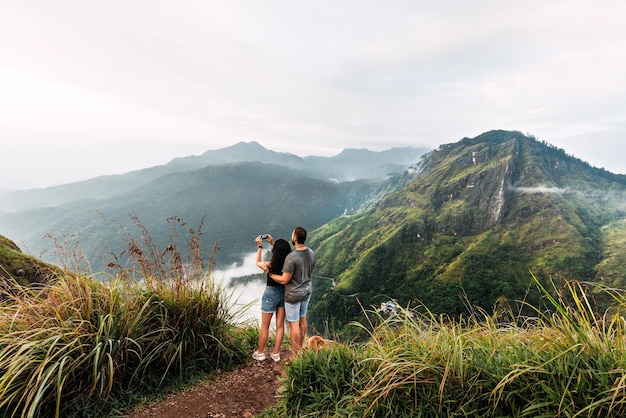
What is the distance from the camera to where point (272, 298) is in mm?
4660

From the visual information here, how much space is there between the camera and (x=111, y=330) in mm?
3420

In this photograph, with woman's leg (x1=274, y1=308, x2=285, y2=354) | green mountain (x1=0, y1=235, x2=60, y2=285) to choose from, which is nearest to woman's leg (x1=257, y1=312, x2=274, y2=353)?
woman's leg (x1=274, y1=308, x2=285, y2=354)

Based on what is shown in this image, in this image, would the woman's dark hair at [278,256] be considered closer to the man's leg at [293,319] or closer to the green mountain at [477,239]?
the man's leg at [293,319]

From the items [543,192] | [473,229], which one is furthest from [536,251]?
[543,192]

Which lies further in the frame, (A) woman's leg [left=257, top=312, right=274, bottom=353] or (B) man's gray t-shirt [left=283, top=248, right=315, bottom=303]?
(A) woman's leg [left=257, top=312, right=274, bottom=353]

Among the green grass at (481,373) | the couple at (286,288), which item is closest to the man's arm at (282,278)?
the couple at (286,288)

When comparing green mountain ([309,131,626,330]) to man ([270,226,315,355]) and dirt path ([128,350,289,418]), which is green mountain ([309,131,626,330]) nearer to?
man ([270,226,315,355])

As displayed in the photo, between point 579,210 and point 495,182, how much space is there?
3991 centimetres

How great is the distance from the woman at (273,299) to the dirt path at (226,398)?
394mm

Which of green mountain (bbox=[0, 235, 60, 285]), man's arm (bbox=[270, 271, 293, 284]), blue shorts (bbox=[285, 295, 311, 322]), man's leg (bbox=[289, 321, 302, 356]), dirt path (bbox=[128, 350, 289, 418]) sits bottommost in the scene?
dirt path (bbox=[128, 350, 289, 418])

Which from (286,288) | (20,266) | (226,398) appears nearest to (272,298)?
(286,288)

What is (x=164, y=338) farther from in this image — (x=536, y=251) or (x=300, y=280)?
(x=536, y=251)

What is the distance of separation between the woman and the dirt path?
0.39 metres

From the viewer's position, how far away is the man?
4.36 metres
